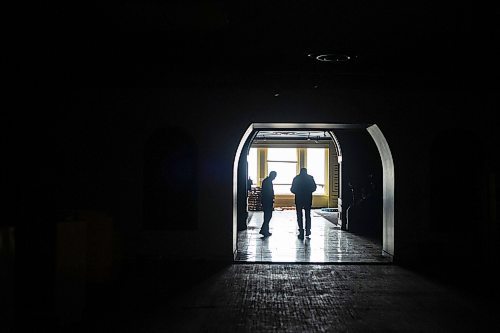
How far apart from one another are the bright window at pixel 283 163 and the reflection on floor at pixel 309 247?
9.51 m

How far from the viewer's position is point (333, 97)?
26.9 ft

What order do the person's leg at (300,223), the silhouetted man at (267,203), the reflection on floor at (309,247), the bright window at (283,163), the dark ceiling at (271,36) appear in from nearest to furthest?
the dark ceiling at (271,36) → the reflection on floor at (309,247) → the person's leg at (300,223) → the silhouetted man at (267,203) → the bright window at (283,163)

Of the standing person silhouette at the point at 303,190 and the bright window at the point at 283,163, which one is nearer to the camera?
the standing person silhouette at the point at 303,190

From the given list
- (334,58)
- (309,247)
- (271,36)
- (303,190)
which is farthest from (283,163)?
(271,36)

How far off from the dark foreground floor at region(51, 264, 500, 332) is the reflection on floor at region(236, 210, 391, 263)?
1108mm

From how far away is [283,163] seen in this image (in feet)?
73.7

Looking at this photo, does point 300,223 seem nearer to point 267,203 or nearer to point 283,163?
point 267,203

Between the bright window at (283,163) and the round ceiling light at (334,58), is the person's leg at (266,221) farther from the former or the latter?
the bright window at (283,163)

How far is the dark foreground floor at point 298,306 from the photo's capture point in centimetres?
459

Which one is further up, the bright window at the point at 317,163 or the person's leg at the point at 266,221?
the bright window at the point at 317,163

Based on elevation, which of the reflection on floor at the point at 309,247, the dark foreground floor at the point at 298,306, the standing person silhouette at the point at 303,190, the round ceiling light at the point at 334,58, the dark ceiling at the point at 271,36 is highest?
the dark ceiling at the point at 271,36

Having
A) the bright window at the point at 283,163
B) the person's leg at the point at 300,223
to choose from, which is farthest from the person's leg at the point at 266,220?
the bright window at the point at 283,163

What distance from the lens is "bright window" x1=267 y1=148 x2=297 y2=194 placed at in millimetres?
22359

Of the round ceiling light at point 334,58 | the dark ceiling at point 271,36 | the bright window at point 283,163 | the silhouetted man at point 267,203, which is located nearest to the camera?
the dark ceiling at point 271,36
